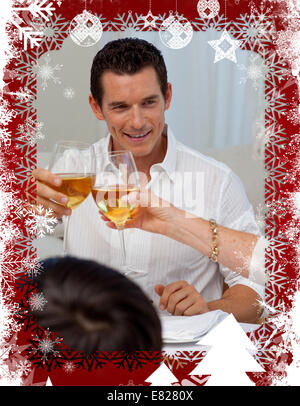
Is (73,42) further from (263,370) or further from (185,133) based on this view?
(263,370)

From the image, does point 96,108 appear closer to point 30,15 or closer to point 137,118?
point 137,118

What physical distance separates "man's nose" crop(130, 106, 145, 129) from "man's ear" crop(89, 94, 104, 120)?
82mm

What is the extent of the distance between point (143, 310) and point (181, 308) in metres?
0.53

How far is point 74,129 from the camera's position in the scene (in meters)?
1.09

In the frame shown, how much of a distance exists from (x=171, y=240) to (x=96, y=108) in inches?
17.3

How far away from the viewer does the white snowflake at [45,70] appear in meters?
0.93

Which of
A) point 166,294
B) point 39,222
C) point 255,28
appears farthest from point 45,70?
point 166,294

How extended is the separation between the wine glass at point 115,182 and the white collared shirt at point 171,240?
33 centimetres

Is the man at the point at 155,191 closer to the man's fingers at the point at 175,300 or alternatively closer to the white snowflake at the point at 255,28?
the man's fingers at the point at 175,300

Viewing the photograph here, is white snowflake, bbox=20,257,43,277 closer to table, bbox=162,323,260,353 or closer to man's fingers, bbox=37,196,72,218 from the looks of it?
man's fingers, bbox=37,196,72,218

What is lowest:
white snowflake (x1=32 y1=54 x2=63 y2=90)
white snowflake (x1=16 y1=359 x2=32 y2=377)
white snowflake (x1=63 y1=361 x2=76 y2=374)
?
white snowflake (x1=16 y1=359 x2=32 y2=377)

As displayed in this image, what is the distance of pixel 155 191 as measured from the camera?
1353 mm

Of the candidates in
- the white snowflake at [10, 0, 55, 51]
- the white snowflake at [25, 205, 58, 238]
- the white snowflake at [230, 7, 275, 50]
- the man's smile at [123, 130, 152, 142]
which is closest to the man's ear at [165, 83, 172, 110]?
the man's smile at [123, 130, 152, 142]

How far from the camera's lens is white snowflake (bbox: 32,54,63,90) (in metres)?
0.93
